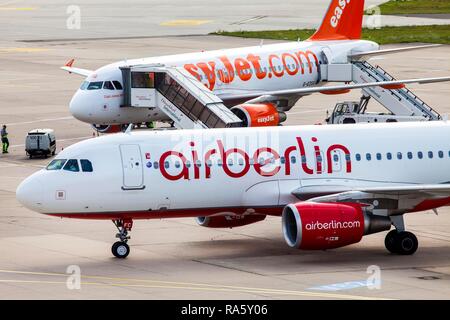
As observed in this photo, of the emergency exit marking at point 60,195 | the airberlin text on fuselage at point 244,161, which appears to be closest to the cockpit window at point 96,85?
the airberlin text on fuselage at point 244,161

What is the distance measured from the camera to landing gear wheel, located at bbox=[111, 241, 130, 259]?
42.8 metres

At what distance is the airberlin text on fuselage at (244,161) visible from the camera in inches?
1694

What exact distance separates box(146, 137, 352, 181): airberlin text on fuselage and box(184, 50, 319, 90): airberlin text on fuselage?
2497 centimetres

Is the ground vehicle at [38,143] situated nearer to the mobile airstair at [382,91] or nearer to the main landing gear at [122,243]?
the mobile airstair at [382,91]

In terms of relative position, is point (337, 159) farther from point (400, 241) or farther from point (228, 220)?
point (228, 220)

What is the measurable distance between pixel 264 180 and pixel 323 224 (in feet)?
11.0

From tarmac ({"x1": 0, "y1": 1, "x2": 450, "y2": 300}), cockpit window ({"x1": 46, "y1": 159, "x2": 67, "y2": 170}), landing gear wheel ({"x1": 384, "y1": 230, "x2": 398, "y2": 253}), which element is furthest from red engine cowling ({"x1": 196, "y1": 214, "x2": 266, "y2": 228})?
cockpit window ({"x1": 46, "y1": 159, "x2": 67, "y2": 170})

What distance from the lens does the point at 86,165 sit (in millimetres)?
42406

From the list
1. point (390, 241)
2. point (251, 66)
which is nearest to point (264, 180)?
point (390, 241)

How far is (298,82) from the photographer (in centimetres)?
7469

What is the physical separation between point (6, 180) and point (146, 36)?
69101mm

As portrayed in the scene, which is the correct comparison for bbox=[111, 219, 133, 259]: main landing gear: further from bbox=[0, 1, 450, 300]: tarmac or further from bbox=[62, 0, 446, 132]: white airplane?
bbox=[62, 0, 446, 132]: white airplane

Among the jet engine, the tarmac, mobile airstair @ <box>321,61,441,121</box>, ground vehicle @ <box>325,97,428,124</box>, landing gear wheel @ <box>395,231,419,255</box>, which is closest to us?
the tarmac

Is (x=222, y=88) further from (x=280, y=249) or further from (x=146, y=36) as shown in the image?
(x=146, y=36)
